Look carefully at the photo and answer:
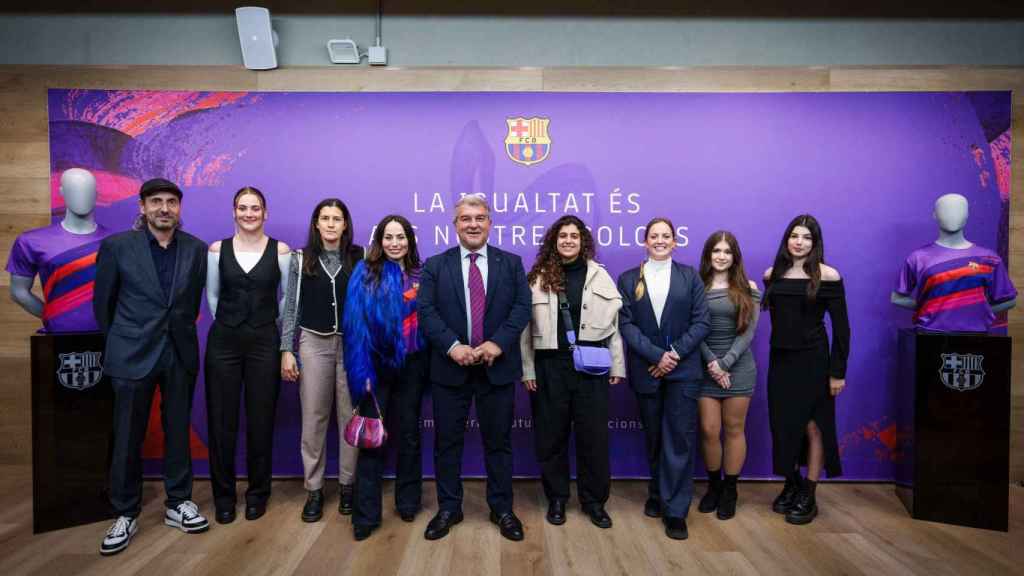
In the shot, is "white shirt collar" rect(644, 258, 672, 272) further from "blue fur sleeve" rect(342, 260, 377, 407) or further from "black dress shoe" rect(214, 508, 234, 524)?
"black dress shoe" rect(214, 508, 234, 524)

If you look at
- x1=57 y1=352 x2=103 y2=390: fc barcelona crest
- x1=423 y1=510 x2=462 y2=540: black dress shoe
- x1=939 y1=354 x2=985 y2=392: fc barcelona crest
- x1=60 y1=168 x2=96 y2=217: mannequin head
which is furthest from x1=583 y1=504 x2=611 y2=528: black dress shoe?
x1=60 y1=168 x2=96 y2=217: mannequin head

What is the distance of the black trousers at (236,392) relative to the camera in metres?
3.04

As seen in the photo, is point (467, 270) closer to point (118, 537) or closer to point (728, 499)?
point (728, 499)

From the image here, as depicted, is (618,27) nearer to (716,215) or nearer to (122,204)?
(716,215)

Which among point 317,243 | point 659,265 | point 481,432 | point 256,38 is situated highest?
point 256,38

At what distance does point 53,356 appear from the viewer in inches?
119

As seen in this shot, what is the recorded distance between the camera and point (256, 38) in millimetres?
3799

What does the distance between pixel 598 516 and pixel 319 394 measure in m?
1.73

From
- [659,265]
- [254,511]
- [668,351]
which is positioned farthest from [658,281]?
[254,511]

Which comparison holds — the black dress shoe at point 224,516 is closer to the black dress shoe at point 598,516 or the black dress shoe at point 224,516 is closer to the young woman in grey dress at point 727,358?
the black dress shoe at point 598,516

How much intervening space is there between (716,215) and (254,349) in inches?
121

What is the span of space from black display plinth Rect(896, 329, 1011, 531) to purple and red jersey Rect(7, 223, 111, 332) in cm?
→ 483

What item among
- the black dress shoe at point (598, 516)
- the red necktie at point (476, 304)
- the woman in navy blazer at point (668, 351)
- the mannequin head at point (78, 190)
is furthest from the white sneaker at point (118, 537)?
the woman in navy blazer at point (668, 351)

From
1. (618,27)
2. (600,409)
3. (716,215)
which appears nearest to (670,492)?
(600,409)
